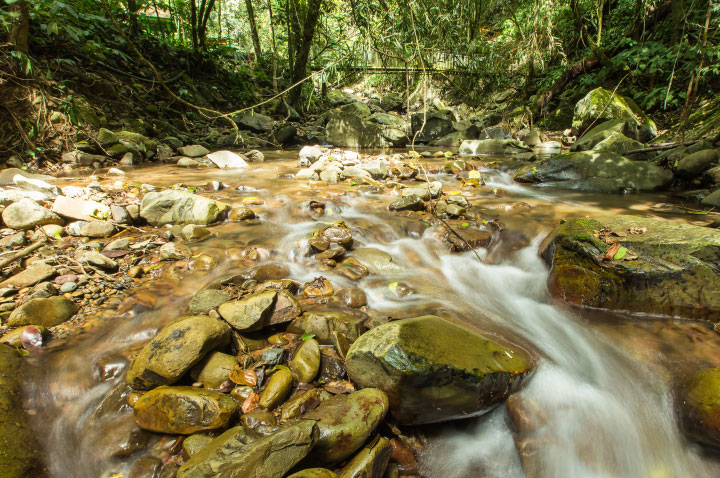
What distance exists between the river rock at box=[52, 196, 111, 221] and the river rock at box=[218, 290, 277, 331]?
2678 millimetres

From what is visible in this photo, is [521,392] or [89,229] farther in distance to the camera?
[89,229]

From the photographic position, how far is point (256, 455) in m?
1.45

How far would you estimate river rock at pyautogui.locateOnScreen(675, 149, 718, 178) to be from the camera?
5.56 metres

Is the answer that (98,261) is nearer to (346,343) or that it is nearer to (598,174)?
(346,343)

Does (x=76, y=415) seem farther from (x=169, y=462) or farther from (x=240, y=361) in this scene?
(x=240, y=361)

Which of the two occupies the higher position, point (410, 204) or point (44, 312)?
point (410, 204)

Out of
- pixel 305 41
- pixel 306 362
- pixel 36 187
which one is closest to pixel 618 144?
pixel 306 362

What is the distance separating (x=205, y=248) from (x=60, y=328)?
151 cm

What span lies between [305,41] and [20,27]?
23.7ft

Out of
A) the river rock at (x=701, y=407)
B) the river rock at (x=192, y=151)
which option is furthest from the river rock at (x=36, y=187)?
the river rock at (x=701, y=407)

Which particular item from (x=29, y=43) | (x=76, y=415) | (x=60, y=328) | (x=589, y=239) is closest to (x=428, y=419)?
(x=76, y=415)

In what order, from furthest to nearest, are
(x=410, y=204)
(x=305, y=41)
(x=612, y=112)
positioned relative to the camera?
1. (x=305, y=41)
2. (x=612, y=112)
3. (x=410, y=204)

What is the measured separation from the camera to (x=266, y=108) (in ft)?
45.4

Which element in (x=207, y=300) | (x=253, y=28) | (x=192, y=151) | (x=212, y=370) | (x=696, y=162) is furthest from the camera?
(x=253, y=28)
